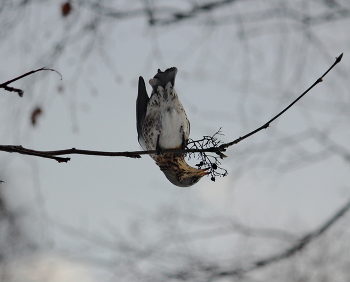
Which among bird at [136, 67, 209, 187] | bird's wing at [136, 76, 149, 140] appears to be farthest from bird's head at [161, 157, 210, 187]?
bird's wing at [136, 76, 149, 140]

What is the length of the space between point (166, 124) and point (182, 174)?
1.23 ft

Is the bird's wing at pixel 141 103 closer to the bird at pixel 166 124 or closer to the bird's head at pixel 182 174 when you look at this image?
the bird at pixel 166 124

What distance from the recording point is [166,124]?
2848 mm

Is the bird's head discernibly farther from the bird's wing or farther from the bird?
the bird's wing

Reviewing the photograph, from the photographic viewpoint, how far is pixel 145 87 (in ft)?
9.74

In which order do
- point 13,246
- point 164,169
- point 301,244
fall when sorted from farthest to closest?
point 13,246 < point 301,244 < point 164,169

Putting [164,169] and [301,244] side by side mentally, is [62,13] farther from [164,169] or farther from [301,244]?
[301,244]

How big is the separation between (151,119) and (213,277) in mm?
1577

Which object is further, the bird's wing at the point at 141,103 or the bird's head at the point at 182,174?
the bird's wing at the point at 141,103

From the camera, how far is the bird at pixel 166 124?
2.82m

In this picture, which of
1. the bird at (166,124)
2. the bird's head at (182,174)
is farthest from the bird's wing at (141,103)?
the bird's head at (182,174)

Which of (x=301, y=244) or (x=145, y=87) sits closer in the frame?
(x=145, y=87)

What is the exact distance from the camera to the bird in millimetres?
2816

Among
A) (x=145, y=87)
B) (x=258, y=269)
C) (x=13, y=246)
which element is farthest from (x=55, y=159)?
(x=13, y=246)
